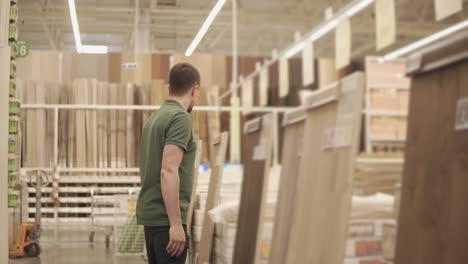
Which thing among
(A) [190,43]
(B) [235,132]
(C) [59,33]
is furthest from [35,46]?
(B) [235,132]

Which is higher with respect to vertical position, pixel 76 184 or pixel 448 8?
pixel 448 8

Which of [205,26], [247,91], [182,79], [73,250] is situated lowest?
[73,250]

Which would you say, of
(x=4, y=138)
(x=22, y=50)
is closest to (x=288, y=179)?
(x=4, y=138)

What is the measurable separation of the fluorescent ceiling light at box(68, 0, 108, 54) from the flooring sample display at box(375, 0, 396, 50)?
591 centimetres

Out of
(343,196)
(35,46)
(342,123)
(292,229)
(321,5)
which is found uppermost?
(321,5)

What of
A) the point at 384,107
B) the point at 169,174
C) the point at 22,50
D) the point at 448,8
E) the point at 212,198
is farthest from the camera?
the point at 384,107

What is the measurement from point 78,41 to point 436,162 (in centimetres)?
1001

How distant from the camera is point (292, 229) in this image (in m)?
2.22

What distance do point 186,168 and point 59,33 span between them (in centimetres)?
909

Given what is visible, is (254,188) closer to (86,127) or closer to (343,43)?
(343,43)

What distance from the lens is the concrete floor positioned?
7.50m

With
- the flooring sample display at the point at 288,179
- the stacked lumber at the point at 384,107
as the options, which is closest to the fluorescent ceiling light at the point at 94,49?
the stacked lumber at the point at 384,107

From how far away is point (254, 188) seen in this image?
2.58 m

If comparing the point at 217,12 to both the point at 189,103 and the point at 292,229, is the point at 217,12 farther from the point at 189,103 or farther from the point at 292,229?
the point at 292,229
